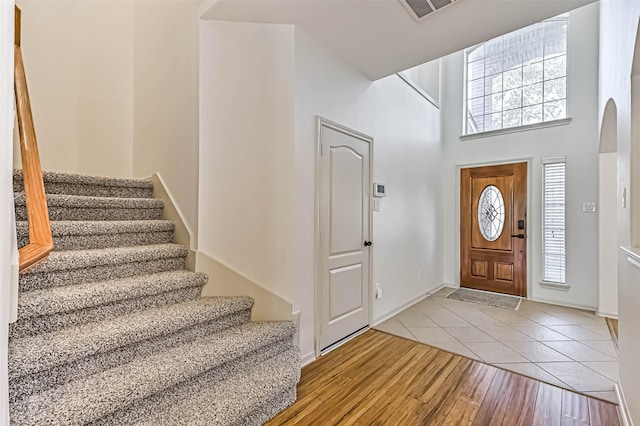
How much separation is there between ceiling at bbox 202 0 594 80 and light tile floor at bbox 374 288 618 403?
2.74 m

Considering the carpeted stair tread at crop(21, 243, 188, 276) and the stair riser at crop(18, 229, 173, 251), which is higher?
the stair riser at crop(18, 229, 173, 251)

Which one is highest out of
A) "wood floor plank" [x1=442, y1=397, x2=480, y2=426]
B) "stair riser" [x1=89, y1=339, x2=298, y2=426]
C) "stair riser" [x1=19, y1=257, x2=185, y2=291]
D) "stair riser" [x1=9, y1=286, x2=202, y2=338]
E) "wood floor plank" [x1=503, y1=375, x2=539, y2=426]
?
"stair riser" [x1=19, y1=257, x2=185, y2=291]

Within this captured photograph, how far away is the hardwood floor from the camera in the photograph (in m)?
1.84

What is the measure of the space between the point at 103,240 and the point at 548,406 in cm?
323

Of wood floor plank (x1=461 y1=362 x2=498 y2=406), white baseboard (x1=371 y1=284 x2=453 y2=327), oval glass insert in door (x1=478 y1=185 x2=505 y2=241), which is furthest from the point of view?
oval glass insert in door (x1=478 y1=185 x2=505 y2=241)

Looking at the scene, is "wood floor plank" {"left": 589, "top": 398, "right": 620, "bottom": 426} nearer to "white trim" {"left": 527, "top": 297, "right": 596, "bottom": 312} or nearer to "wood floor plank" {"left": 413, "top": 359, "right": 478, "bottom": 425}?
"wood floor plank" {"left": 413, "top": 359, "right": 478, "bottom": 425}

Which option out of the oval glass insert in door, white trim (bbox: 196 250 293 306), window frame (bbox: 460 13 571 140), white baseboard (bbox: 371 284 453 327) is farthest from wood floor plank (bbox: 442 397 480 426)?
window frame (bbox: 460 13 571 140)

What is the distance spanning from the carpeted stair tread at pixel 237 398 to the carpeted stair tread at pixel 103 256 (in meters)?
0.94

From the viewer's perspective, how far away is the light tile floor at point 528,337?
2.35 metres

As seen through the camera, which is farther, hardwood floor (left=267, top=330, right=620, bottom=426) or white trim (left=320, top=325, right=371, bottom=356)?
white trim (left=320, top=325, right=371, bottom=356)

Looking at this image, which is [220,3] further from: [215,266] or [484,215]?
[484,215]

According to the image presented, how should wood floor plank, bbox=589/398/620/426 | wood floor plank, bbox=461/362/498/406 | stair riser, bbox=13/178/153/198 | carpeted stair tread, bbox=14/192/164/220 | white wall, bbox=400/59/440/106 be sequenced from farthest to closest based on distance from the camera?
1. white wall, bbox=400/59/440/106
2. stair riser, bbox=13/178/153/198
3. wood floor plank, bbox=461/362/498/406
4. carpeted stair tread, bbox=14/192/164/220
5. wood floor plank, bbox=589/398/620/426

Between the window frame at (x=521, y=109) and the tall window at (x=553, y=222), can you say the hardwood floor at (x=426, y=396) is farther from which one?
the window frame at (x=521, y=109)

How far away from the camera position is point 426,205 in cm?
466
